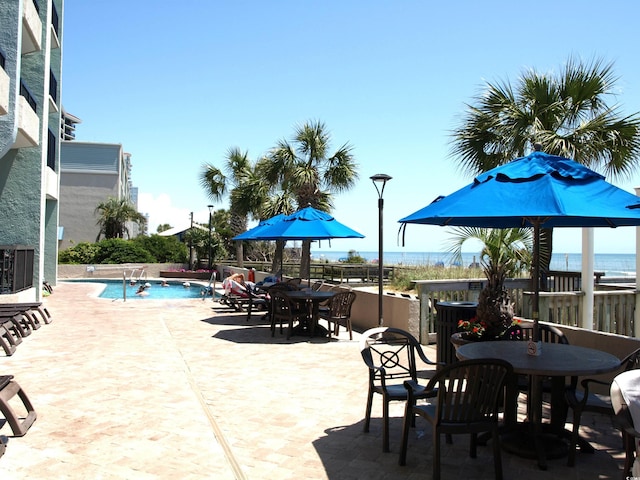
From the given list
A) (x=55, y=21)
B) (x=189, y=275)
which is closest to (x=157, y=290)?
(x=189, y=275)

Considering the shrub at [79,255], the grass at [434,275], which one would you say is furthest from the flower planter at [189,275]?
the grass at [434,275]

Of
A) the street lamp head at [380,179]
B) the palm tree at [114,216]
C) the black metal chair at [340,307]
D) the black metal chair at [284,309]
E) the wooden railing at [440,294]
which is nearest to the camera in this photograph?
the wooden railing at [440,294]

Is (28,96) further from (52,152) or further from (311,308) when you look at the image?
(311,308)

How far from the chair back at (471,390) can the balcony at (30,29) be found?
1391 centimetres

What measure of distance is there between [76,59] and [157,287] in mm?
10746

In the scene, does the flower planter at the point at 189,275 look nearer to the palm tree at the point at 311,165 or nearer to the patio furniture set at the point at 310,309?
the palm tree at the point at 311,165

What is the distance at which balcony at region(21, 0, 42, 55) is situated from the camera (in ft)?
42.0

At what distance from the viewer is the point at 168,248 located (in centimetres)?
3300

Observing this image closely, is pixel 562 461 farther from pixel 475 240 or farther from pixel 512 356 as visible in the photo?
pixel 475 240

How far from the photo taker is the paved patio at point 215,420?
3.72 m

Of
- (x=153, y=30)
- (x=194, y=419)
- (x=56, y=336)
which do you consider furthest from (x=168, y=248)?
(x=194, y=419)

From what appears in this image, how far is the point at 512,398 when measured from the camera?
13.6 ft

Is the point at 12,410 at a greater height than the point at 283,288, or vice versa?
the point at 283,288

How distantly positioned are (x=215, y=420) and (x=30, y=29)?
12.7 m
